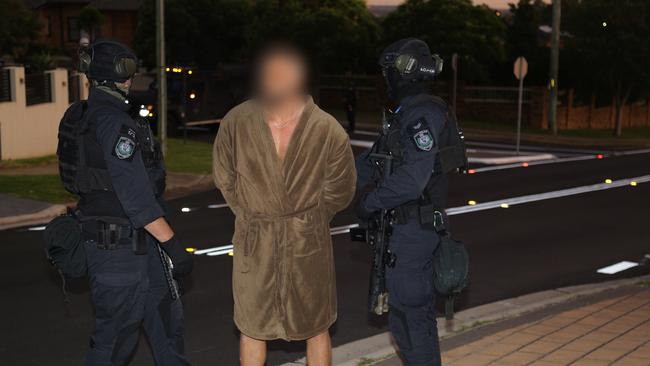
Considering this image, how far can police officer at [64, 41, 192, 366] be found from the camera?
4.78 m

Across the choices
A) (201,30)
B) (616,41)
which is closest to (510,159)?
(616,41)

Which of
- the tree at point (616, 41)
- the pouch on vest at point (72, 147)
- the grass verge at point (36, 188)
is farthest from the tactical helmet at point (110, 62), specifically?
the tree at point (616, 41)

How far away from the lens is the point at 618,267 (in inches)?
406

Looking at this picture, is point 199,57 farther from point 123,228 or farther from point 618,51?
point 123,228

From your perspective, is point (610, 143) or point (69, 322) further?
point (610, 143)

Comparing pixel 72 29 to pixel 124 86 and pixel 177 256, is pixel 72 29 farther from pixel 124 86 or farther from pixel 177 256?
pixel 177 256

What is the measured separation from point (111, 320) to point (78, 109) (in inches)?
45.1

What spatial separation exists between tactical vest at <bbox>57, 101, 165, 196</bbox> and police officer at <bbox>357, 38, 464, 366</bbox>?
1.27m

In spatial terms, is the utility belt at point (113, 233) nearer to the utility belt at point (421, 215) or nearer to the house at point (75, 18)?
the utility belt at point (421, 215)

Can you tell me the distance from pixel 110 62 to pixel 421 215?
6.15 ft

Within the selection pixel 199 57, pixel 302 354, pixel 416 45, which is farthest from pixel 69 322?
pixel 199 57

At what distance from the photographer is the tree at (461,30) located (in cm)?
4169

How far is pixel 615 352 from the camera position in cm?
629

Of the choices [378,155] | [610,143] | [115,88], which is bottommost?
[610,143]
